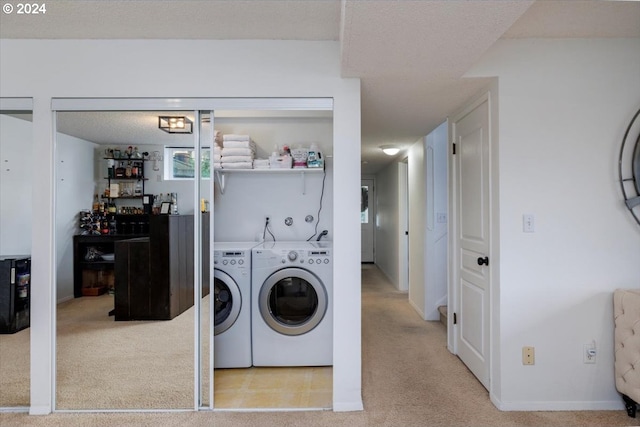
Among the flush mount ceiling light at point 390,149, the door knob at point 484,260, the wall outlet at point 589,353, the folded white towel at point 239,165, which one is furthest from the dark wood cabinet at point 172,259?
the flush mount ceiling light at point 390,149

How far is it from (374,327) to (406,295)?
5.54ft

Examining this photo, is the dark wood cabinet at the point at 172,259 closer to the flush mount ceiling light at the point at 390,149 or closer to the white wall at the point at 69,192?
the white wall at the point at 69,192

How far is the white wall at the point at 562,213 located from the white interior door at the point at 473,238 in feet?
0.66

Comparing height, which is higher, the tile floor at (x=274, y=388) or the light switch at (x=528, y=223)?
the light switch at (x=528, y=223)

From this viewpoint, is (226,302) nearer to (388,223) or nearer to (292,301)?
(292,301)

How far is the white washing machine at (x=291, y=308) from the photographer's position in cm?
264

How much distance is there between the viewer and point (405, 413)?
2.10m

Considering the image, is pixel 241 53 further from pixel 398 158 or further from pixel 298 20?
pixel 398 158

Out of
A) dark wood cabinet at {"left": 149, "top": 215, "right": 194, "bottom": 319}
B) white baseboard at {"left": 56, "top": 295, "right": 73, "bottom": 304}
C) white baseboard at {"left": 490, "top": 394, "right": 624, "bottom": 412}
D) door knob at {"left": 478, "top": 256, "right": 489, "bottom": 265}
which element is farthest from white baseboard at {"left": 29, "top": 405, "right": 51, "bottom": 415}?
door knob at {"left": 478, "top": 256, "right": 489, "bottom": 265}

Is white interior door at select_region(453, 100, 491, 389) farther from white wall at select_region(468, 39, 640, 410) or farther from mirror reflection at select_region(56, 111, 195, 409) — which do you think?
mirror reflection at select_region(56, 111, 195, 409)

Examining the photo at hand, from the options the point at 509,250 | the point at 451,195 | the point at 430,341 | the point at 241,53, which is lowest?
the point at 430,341

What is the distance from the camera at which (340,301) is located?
2154mm

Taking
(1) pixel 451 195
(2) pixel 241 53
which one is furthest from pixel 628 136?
(2) pixel 241 53

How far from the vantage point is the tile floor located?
2223 mm
